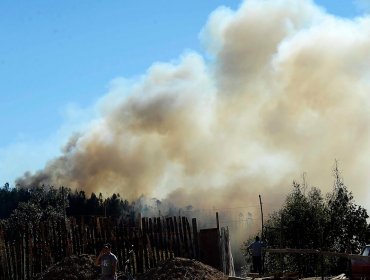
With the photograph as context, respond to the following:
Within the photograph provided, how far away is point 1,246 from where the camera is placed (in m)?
21.0

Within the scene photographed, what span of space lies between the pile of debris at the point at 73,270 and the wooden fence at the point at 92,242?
0.88m

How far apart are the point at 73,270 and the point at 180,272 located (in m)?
3.55

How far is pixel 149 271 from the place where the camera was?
878 inches

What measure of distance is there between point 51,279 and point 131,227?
4.54 metres

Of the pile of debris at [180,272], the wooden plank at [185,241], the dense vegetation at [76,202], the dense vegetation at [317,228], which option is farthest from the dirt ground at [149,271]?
the dense vegetation at [76,202]

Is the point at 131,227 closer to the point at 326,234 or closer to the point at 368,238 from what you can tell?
the point at 326,234

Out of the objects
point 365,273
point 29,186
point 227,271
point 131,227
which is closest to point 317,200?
point 227,271

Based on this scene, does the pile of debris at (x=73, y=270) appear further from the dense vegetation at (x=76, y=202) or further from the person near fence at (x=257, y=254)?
the dense vegetation at (x=76, y=202)

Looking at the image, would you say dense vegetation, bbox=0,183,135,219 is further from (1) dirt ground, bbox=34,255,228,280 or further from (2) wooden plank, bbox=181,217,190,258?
(1) dirt ground, bbox=34,255,228,280

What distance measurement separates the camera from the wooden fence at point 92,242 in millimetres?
21359

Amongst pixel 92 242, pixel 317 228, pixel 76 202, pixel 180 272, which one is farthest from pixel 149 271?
pixel 76 202

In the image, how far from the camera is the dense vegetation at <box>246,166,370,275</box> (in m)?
34.7

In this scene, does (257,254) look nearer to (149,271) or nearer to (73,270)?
(149,271)

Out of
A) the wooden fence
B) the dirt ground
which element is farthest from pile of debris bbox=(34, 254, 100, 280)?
the wooden fence
